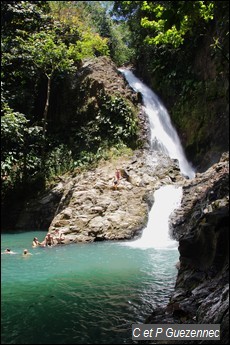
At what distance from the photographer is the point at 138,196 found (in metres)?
13.3

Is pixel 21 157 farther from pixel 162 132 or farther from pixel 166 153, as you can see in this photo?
pixel 162 132

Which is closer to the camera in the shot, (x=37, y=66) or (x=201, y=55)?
(x=37, y=66)

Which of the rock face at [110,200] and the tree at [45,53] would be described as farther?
the tree at [45,53]

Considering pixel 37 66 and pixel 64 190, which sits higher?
pixel 37 66

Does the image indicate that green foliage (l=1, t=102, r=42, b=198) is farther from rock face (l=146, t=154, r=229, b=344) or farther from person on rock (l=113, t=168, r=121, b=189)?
rock face (l=146, t=154, r=229, b=344)

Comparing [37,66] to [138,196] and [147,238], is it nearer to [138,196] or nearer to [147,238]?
[138,196]

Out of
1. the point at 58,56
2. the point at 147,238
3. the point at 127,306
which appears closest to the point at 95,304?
the point at 127,306

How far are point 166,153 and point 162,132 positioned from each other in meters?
1.62

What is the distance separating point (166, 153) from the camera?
17578 millimetres

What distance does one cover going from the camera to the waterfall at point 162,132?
17.7 m

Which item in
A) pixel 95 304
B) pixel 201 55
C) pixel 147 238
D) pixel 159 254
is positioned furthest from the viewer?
pixel 201 55

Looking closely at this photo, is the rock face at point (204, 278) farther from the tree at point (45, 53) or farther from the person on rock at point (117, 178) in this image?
the tree at point (45, 53)

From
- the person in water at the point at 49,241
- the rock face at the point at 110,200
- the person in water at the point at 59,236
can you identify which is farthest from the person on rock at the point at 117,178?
the person in water at the point at 49,241

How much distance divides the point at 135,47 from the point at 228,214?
21580 millimetres
